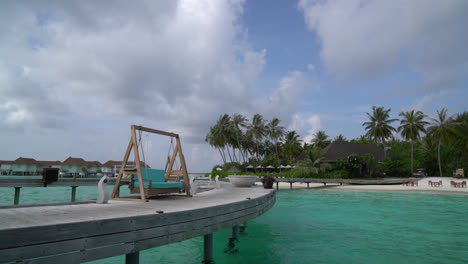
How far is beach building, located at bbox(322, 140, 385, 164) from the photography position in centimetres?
4165

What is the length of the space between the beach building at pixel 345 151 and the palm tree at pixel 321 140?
50.2 ft

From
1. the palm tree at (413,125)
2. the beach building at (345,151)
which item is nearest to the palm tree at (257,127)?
the beach building at (345,151)

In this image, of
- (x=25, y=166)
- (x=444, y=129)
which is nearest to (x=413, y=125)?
(x=444, y=129)

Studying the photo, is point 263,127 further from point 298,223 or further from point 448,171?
point 298,223

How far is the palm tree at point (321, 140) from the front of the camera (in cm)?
6153

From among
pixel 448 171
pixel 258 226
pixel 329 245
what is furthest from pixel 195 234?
pixel 448 171

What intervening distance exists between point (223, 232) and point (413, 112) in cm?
4429

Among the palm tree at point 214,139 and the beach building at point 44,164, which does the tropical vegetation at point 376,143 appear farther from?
the beach building at point 44,164

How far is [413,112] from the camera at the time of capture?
141ft

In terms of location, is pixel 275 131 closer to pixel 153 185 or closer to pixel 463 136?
pixel 463 136

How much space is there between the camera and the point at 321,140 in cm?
6166

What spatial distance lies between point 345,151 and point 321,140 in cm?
1889

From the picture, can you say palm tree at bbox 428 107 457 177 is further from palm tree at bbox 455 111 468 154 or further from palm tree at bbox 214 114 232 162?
palm tree at bbox 214 114 232 162

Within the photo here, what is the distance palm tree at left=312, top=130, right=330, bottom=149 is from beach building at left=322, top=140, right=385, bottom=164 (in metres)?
15.3
